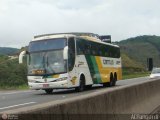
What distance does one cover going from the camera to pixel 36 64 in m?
27.3

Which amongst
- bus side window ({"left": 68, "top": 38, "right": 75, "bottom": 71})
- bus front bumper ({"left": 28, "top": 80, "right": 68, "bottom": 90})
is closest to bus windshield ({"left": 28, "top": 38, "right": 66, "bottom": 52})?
bus side window ({"left": 68, "top": 38, "right": 75, "bottom": 71})

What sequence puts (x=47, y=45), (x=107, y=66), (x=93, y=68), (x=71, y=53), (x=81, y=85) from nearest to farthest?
(x=47, y=45) → (x=71, y=53) → (x=81, y=85) → (x=93, y=68) → (x=107, y=66)

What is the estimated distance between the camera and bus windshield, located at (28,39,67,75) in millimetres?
26859

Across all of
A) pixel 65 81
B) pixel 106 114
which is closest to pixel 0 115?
pixel 106 114

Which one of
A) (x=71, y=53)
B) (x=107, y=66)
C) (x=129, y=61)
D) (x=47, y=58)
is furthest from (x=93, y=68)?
(x=129, y=61)

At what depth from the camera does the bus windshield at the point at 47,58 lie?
26.9 m

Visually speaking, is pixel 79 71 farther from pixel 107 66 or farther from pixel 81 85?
pixel 107 66

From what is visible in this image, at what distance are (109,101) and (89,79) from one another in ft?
63.7

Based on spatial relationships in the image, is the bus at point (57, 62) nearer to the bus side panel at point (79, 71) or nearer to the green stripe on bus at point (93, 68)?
the bus side panel at point (79, 71)

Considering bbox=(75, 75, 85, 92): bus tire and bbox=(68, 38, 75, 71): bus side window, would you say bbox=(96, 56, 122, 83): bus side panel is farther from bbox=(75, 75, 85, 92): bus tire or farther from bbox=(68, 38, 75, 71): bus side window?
bbox=(68, 38, 75, 71): bus side window

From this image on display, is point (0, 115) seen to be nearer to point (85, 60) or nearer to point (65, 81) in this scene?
point (65, 81)

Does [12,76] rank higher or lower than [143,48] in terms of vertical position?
lower

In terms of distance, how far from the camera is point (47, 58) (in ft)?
88.4

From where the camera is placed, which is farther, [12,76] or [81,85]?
[12,76]
